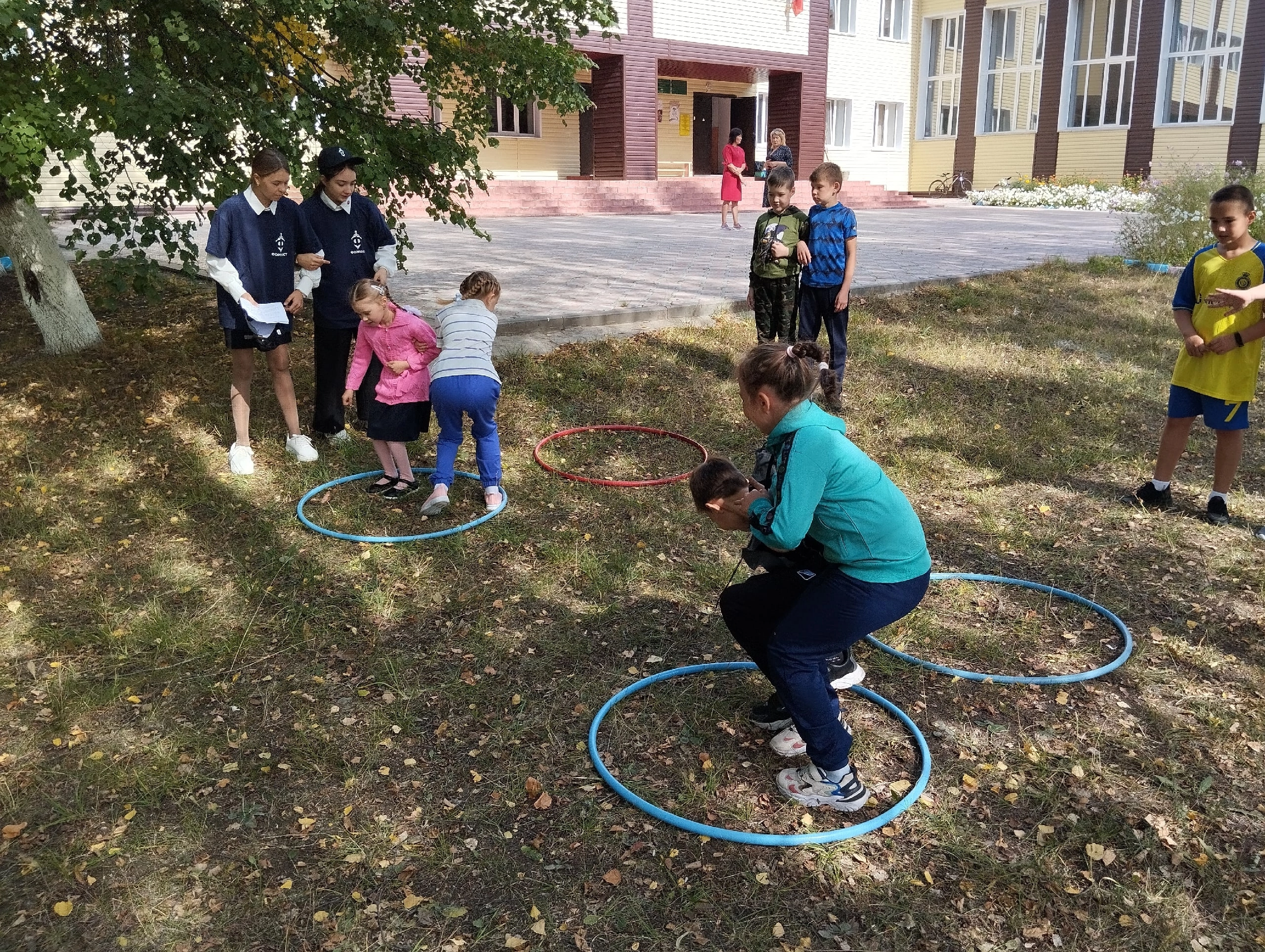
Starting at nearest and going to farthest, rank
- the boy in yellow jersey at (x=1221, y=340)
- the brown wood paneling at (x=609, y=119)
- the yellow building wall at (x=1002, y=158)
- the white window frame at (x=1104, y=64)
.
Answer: the boy in yellow jersey at (x=1221, y=340), the brown wood paneling at (x=609, y=119), the white window frame at (x=1104, y=64), the yellow building wall at (x=1002, y=158)

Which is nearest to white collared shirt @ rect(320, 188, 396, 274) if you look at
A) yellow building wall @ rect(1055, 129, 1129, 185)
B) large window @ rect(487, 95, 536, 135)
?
large window @ rect(487, 95, 536, 135)

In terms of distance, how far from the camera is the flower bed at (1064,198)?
2786 centimetres

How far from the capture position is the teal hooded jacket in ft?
9.64

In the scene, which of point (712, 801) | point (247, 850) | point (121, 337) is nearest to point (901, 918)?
point (712, 801)

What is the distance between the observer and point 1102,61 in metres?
33.0

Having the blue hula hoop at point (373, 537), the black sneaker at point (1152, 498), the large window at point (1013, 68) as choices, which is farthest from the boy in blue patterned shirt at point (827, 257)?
the large window at point (1013, 68)

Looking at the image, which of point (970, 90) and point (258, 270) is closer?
point (258, 270)

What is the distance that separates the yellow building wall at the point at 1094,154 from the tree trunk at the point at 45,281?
33224 mm

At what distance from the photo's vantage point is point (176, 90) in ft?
18.9

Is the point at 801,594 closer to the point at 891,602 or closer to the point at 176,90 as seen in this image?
the point at 891,602

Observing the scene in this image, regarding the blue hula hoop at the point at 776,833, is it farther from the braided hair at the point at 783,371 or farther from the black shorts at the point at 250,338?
the black shorts at the point at 250,338

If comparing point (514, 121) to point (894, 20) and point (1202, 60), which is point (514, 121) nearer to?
point (894, 20)

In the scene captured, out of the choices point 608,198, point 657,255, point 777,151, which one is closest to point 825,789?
point 657,255

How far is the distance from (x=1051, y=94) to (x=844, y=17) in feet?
26.7
